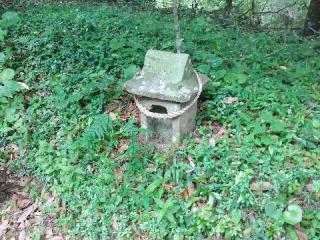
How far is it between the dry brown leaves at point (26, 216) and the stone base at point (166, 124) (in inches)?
50.7

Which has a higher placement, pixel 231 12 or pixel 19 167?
pixel 231 12

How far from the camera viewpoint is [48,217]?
4059 millimetres

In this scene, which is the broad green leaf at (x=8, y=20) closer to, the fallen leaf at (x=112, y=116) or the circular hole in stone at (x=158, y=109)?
the fallen leaf at (x=112, y=116)

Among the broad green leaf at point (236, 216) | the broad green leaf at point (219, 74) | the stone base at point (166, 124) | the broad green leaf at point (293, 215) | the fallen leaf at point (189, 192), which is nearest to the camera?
the broad green leaf at point (293, 215)

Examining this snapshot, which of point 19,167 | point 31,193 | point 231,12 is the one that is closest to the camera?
point 31,193

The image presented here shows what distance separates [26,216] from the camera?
4148mm

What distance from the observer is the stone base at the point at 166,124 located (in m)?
3.87

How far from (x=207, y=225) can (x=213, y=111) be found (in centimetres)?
138

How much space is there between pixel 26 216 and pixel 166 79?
84.9 inches

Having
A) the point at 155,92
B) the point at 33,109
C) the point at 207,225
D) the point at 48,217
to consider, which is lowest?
the point at 48,217

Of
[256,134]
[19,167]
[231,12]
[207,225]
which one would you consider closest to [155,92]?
[256,134]

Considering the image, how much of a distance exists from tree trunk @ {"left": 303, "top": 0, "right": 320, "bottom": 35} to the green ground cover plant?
1.64 m

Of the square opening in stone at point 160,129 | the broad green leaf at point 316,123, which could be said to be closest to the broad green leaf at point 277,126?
the broad green leaf at point 316,123

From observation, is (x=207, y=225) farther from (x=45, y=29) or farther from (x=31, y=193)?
(x=45, y=29)
